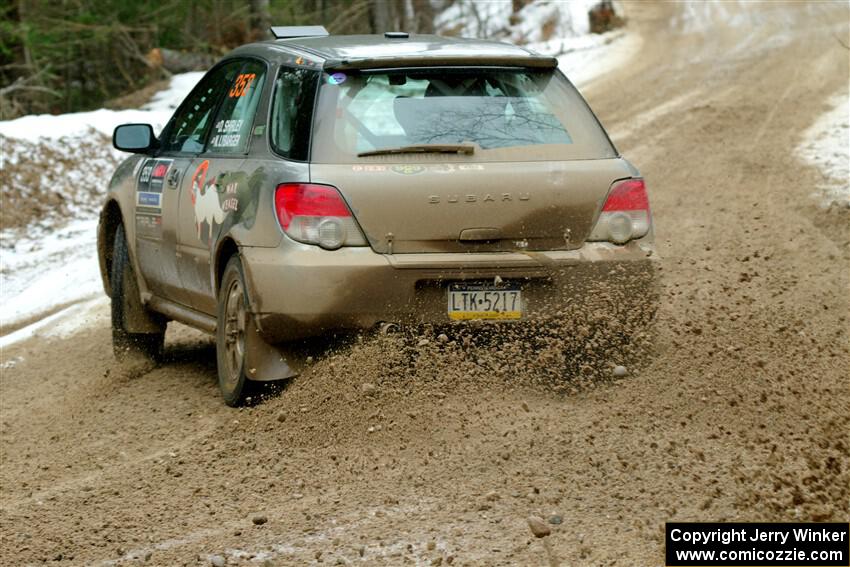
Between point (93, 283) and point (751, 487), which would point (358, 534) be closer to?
point (751, 487)

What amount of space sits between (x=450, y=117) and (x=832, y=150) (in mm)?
9148

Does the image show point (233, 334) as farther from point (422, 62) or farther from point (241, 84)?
point (422, 62)

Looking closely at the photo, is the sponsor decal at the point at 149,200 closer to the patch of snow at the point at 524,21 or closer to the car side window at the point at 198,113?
the car side window at the point at 198,113

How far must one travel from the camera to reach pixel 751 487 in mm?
4578

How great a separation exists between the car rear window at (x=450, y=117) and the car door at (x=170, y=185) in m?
1.50

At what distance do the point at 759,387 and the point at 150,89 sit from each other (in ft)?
65.2

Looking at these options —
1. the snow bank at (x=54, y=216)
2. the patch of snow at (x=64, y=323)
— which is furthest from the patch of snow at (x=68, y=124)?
the patch of snow at (x=64, y=323)

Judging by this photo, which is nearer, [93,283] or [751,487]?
[751,487]

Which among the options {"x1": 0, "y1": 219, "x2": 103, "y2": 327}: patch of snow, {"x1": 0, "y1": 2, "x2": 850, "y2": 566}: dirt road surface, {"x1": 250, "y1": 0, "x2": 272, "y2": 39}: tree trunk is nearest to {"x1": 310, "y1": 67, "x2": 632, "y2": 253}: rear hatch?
{"x1": 0, "y1": 2, "x2": 850, "y2": 566}: dirt road surface

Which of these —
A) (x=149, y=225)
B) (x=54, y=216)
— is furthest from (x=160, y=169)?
(x=54, y=216)

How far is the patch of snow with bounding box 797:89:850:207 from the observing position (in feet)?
39.3

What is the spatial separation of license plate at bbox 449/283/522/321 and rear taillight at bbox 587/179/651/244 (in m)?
0.47

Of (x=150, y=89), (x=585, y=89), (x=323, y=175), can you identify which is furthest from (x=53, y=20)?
(x=323, y=175)

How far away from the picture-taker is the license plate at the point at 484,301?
572 centimetres
